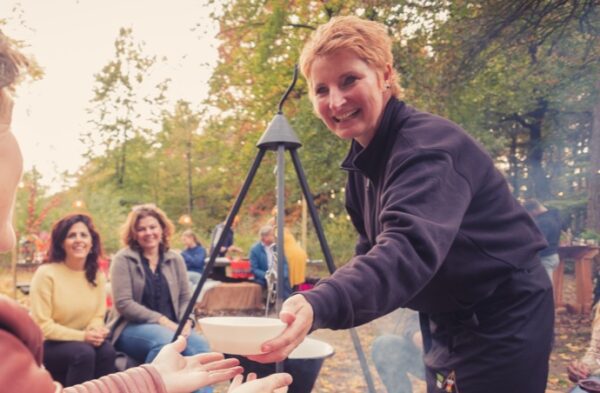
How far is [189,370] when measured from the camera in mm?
1324

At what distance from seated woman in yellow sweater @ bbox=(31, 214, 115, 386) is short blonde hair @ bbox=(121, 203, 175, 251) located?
242 mm

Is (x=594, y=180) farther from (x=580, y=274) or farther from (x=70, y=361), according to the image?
(x=70, y=361)

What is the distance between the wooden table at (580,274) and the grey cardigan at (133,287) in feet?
17.7

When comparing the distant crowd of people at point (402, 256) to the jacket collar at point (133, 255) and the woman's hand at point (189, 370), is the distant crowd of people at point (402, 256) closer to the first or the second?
the woman's hand at point (189, 370)

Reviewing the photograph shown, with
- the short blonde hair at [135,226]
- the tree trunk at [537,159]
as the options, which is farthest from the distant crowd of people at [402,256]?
the tree trunk at [537,159]

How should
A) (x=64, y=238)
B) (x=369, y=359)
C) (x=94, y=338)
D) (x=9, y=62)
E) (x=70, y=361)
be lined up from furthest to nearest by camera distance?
(x=369, y=359)
(x=64, y=238)
(x=94, y=338)
(x=70, y=361)
(x=9, y=62)

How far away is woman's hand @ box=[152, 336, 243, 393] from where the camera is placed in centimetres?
126

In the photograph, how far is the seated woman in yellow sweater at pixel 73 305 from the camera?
132 inches

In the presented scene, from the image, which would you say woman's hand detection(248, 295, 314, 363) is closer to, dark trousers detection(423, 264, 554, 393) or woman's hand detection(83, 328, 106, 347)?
dark trousers detection(423, 264, 554, 393)

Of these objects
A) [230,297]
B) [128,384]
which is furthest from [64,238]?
[230,297]

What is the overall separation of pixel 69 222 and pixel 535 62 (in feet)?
20.7

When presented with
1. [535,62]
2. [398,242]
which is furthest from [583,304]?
[398,242]

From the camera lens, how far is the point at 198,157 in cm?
1877

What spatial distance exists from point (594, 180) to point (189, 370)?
7.54 metres
